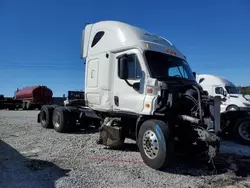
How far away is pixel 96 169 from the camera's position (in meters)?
5.35

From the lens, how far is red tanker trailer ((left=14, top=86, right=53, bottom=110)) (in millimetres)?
28953

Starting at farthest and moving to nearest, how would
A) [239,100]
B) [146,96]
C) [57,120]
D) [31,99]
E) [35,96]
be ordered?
[31,99], [35,96], [239,100], [57,120], [146,96]

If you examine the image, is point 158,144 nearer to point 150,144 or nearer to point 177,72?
point 150,144

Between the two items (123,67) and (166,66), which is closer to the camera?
(123,67)

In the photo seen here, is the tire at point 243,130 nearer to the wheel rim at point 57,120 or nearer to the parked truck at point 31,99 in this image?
the wheel rim at point 57,120

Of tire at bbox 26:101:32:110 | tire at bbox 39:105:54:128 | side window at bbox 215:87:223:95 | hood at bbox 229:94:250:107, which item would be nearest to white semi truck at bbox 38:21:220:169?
tire at bbox 39:105:54:128

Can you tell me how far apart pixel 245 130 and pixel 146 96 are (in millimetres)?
Answer: 5112

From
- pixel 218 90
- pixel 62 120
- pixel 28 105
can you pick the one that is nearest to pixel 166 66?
pixel 62 120

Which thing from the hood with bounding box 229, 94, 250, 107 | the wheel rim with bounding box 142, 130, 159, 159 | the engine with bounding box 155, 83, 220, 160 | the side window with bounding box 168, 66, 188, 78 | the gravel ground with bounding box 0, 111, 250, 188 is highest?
the side window with bounding box 168, 66, 188, 78

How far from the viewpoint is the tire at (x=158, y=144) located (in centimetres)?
523

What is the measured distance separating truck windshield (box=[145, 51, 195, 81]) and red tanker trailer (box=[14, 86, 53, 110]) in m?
24.8

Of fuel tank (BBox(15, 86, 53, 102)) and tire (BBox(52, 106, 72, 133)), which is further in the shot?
fuel tank (BBox(15, 86, 53, 102))

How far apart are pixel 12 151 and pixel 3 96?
3052cm

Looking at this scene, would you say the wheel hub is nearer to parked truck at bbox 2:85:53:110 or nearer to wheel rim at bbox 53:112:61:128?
wheel rim at bbox 53:112:61:128
